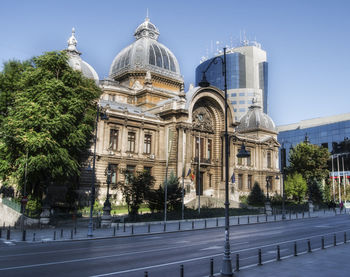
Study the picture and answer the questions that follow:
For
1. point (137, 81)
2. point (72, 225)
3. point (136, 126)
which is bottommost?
point (72, 225)

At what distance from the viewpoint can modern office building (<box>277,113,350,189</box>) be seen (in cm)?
9900

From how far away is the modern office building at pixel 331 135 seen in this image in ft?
325

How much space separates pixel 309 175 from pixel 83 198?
5112 centimetres

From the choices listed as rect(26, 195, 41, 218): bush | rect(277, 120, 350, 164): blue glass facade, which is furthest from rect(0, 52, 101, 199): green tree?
rect(277, 120, 350, 164): blue glass facade

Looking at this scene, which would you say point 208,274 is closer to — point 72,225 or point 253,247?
point 253,247

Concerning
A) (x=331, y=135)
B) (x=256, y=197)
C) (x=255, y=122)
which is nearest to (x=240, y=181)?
(x=256, y=197)

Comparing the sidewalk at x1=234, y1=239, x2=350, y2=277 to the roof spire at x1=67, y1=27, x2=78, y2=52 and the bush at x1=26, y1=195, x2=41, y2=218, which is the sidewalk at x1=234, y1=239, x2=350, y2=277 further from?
the roof spire at x1=67, y1=27, x2=78, y2=52

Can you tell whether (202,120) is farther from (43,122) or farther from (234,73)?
(234,73)

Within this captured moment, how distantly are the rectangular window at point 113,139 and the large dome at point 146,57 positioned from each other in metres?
20.1

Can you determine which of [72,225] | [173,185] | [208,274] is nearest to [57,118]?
[72,225]

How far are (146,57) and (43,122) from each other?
1540 inches

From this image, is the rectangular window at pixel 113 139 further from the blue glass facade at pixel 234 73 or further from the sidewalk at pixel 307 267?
the blue glass facade at pixel 234 73

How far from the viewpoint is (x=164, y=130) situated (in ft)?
180

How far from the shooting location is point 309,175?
7262cm
